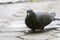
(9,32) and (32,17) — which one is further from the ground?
(32,17)

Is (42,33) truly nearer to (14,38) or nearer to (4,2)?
(14,38)

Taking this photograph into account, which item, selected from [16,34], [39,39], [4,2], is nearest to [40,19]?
[39,39]

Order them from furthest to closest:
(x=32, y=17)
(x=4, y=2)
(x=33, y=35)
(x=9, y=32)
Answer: (x=4, y=2) → (x=9, y=32) → (x=33, y=35) → (x=32, y=17)

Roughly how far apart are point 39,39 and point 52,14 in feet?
1.96

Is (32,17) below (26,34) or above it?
above

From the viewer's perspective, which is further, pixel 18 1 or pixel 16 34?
pixel 18 1

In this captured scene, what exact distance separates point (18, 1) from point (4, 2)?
36.0 inches

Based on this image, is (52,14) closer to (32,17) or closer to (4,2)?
(32,17)

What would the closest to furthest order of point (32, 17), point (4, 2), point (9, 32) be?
point (32, 17) → point (9, 32) → point (4, 2)

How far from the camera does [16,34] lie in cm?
406

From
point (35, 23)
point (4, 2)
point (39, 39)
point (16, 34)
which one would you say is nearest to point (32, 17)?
point (35, 23)

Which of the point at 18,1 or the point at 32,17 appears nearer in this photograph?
the point at 32,17

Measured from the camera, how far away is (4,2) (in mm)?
11086

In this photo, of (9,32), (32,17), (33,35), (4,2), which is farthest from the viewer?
(4,2)
